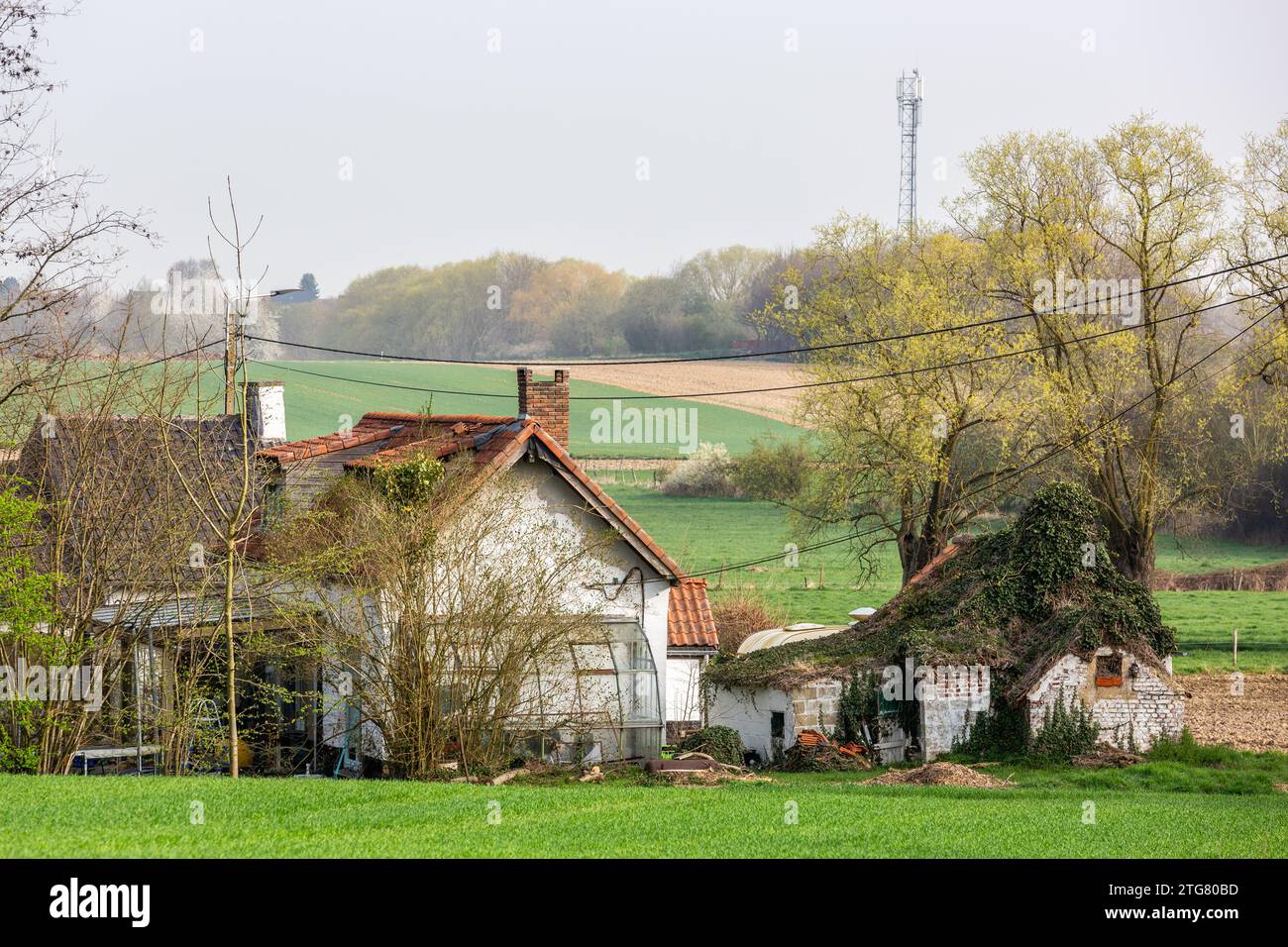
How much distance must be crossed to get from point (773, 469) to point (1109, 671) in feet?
127

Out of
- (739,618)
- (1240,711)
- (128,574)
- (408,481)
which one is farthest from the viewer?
(739,618)

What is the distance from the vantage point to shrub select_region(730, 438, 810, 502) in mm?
63406

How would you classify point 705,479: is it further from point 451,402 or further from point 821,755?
point 821,755

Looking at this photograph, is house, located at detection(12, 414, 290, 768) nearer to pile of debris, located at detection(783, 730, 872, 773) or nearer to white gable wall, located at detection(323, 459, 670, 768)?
white gable wall, located at detection(323, 459, 670, 768)

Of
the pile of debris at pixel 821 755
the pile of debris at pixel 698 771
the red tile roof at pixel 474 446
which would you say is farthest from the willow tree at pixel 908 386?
the pile of debris at pixel 698 771

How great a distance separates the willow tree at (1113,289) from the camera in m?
42.7

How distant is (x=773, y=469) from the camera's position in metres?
65.2

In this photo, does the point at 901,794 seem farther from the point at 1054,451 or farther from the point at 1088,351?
the point at 1088,351

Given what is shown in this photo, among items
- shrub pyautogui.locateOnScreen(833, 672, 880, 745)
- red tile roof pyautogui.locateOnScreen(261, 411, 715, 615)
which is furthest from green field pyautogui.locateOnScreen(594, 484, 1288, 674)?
red tile roof pyautogui.locateOnScreen(261, 411, 715, 615)

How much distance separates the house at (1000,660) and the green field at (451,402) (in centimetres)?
4785

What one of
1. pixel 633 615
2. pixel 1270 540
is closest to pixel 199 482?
pixel 633 615

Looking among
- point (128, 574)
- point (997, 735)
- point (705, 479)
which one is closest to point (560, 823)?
point (128, 574)

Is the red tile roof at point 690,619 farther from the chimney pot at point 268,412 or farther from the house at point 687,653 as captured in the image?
the chimney pot at point 268,412

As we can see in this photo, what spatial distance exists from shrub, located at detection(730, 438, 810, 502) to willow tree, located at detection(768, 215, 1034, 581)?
17450 millimetres
